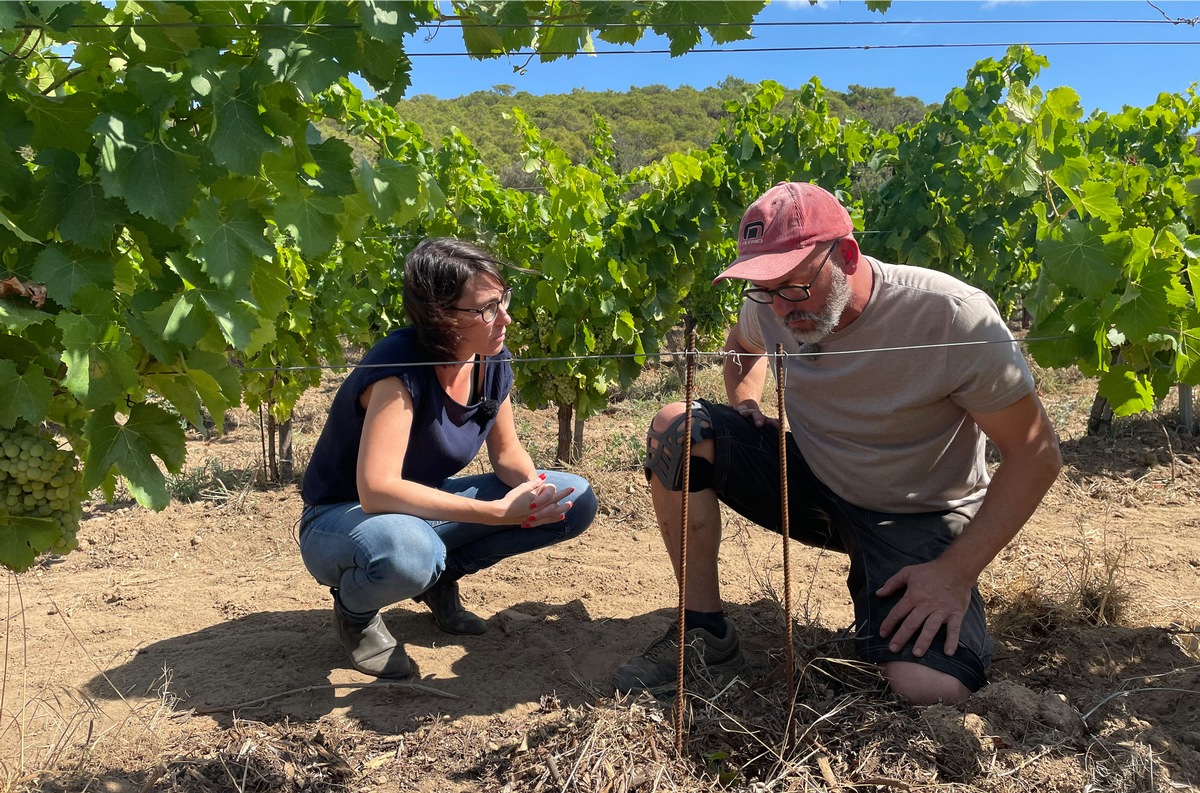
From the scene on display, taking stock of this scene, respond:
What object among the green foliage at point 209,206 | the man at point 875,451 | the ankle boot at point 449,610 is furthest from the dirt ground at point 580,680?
the green foliage at point 209,206

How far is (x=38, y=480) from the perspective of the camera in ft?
5.72

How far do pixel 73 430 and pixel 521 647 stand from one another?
4.92 feet

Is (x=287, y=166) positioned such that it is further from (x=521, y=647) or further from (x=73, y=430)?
(x=521, y=647)

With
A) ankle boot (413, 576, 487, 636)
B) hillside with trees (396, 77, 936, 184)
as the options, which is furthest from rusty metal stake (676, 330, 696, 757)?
hillside with trees (396, 77, 936, 184)

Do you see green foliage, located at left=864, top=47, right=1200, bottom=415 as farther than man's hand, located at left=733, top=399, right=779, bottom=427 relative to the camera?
No

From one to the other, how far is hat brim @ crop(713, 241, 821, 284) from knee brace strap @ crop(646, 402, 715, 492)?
1.49ft

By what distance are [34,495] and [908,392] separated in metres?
1.97

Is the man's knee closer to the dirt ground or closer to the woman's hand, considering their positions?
the dirt ground

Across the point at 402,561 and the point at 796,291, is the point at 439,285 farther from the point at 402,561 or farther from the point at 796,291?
the point at 796,291

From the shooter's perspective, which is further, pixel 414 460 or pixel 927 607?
pixel 414 460

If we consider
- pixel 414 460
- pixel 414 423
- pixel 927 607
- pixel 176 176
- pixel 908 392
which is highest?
pixel 176 176

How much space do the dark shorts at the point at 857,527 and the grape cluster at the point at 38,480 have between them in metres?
1.58

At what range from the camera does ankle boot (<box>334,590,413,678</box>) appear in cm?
258

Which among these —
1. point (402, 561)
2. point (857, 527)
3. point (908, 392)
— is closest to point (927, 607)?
point (857, 527)
